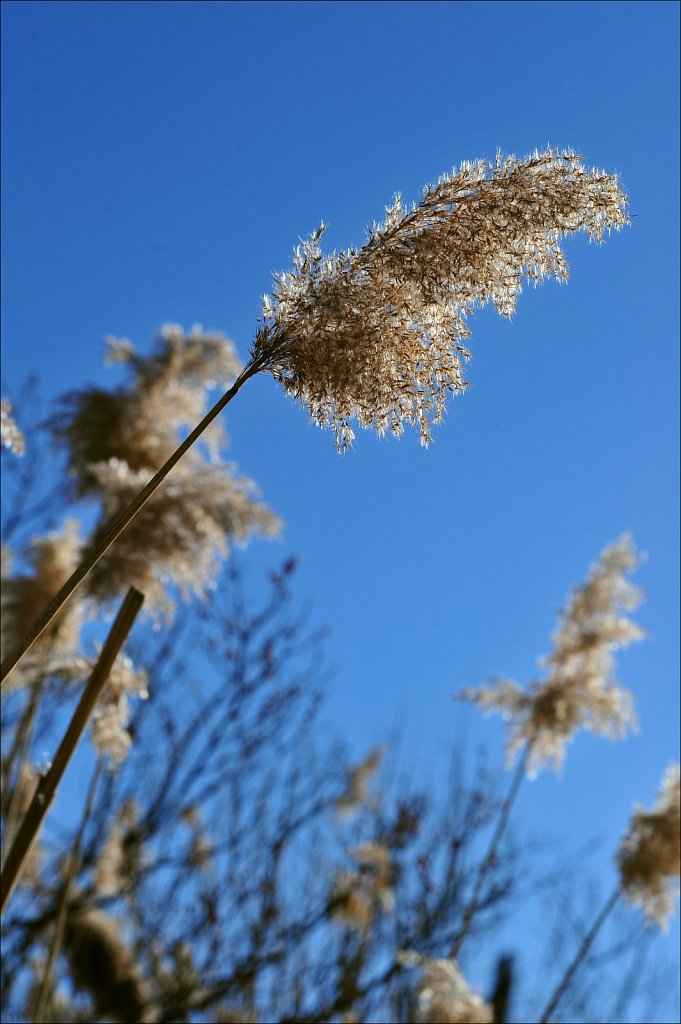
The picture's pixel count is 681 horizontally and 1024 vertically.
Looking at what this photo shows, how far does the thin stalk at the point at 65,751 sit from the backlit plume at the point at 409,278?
1.94 ft

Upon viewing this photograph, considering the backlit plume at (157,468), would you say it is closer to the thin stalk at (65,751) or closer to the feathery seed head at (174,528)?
the feathery seed head at (174,528)

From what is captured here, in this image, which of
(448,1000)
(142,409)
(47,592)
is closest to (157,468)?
(142,409)

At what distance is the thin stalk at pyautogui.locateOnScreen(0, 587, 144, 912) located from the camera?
1.71 m

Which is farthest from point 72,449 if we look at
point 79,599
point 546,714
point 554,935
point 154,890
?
point 554,935

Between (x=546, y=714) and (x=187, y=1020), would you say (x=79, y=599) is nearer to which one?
(x=546, y=714)

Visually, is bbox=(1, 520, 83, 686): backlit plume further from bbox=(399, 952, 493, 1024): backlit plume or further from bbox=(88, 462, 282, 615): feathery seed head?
bbox=(399, 952, 493, 1024): backlit plume

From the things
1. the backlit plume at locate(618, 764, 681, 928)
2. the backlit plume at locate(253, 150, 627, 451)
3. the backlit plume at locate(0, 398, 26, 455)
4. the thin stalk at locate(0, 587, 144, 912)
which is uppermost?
the backlit plume at locate(618, 764, 681, 928)

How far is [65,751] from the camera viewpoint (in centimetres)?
179

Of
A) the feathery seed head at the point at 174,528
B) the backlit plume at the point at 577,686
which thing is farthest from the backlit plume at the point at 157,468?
the backlit plume at the point at 577,686

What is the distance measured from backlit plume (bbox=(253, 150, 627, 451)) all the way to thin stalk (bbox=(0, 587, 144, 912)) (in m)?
0.59

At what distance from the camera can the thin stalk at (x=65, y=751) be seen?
171cm

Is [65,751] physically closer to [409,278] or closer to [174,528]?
[409,278]

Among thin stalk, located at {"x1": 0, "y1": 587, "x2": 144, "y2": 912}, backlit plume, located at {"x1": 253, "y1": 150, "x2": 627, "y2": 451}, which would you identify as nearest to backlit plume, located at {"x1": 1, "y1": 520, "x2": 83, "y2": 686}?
thin stalk, located at {"x1": 0, "y1": 587, "x2": 144, "y2": 912}

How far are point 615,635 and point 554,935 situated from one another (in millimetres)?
2828
